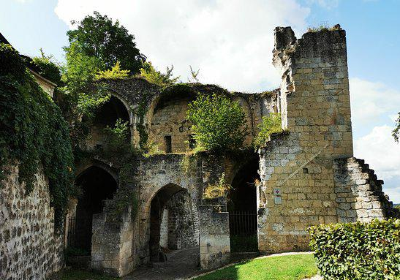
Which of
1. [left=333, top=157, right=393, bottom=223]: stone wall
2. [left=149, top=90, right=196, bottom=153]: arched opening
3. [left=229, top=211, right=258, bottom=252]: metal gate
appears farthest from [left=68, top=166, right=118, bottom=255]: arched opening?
[left=333, top=157, right=393, bottom=223]: stone wall

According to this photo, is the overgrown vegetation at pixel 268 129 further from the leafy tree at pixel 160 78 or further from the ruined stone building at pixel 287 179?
the leafy tree at pixel 160 78

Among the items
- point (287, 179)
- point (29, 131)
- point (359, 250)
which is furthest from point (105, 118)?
point (359, 250)

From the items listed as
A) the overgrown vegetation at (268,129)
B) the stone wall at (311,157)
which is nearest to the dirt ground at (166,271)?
the stone wall at (311,157)

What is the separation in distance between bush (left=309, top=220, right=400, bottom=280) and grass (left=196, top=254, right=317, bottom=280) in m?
0.99

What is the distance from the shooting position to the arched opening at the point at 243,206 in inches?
546

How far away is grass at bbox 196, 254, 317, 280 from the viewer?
8797 mm

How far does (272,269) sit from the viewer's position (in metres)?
9.50

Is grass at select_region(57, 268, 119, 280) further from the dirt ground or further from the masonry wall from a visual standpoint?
the masonry wall

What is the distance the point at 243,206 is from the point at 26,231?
1102 centimetres

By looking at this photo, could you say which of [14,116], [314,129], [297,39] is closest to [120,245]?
[14,116]

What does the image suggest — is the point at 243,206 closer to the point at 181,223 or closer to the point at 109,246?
the point at 181,223

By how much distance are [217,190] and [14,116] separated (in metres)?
7.65

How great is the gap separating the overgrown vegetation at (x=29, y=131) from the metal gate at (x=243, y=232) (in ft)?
20.3

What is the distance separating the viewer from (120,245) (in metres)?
12.7
